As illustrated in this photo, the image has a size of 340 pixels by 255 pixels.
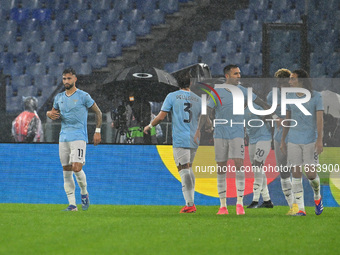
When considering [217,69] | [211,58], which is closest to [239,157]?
[217,69]

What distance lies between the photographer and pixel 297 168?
6.70 m

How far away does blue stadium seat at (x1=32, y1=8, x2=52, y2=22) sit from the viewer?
14.9 metres

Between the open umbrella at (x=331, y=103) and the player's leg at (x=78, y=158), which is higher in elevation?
the open umbrella at (x=331, y=103)

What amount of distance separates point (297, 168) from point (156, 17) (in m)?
9.06

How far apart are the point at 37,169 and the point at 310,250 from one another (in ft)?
17.5

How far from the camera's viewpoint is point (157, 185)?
8.55 meters

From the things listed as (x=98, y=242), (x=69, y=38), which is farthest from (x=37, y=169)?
(x=69, y=38)

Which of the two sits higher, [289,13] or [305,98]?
[289,13]

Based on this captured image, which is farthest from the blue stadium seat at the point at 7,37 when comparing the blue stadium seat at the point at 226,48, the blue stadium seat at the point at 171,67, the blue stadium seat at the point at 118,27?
the blue stadium seat at the point at 226,48

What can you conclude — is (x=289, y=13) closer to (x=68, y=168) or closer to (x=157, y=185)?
(x=157, y=185)

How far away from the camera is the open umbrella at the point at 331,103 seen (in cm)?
836

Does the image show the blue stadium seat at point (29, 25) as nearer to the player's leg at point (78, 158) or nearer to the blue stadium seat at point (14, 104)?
the blue stadium seat at point (14, 104)

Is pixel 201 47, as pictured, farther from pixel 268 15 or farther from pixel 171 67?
pixel 268 15

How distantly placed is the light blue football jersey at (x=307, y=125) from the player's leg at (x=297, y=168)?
0.26 ft
